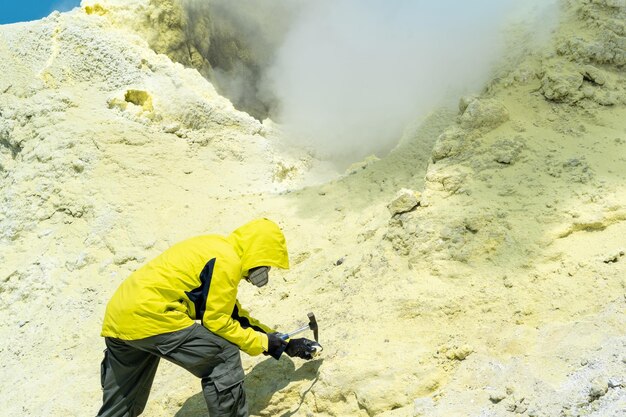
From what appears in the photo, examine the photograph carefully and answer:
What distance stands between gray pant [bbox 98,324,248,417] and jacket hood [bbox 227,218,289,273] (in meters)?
0.41

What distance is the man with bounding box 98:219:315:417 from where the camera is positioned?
2.94 metres

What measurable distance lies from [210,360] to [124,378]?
1.79 ft

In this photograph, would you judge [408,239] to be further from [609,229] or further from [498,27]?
[498,27]

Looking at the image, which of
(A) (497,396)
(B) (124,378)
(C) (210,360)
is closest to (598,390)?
(A) (497,396)

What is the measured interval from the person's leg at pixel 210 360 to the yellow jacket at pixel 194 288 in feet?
0.16

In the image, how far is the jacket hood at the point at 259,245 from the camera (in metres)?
3.03

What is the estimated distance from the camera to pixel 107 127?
20.3ft

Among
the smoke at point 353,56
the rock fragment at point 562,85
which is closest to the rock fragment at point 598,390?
the rock fragment at point 562,85

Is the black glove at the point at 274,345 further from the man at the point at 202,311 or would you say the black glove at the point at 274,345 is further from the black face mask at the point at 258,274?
the black face mask at the point at 258,274

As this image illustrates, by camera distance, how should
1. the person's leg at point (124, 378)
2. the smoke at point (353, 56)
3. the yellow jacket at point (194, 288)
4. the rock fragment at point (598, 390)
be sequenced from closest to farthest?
the rock fragment at point (598, 390), the yellow jacket at point (194, 288), the person's leg at point (124, 378), the smoke at point (353, 56)

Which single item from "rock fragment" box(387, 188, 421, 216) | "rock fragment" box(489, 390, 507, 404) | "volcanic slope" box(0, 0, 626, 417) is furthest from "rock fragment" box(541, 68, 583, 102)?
"rock fragment" box(489, 390, 507, 404)

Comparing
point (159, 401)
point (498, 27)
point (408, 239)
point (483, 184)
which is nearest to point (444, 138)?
point (483, 184)

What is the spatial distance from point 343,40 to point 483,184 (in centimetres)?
437

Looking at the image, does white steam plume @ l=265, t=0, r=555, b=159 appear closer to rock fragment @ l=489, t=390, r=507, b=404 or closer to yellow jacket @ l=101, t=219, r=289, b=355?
yellow jacket @ l=101, t=219, r=289, b=355
